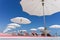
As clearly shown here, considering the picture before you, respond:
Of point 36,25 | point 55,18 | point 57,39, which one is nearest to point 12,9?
Result: point 36,25

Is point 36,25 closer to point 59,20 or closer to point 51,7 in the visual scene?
point 59,20

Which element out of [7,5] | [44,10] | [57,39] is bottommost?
[57,39]

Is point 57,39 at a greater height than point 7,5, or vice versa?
point 7,5

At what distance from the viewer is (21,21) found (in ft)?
36.5

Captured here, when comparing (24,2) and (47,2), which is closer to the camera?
Result: (47,2)

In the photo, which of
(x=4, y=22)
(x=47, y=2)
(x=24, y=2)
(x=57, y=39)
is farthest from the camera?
(x=4, y=22)

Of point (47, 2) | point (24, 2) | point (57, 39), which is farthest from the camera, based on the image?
point (24, 2)

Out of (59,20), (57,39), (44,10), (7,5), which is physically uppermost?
(7,5)

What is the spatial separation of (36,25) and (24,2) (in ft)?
31.8

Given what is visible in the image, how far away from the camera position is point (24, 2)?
21.2ft

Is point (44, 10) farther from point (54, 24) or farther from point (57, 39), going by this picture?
point (54, 24)

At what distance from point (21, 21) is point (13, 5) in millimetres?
3832

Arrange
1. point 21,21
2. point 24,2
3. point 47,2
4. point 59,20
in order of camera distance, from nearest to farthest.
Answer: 1. point 47,2
2. point 24,2
3. point 21,21
4. point 59,20

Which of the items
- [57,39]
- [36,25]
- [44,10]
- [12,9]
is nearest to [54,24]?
[36,25]
